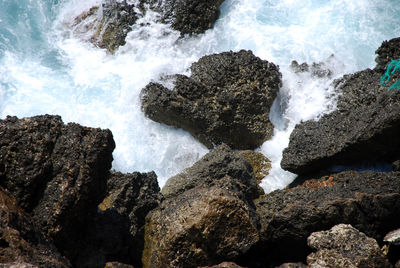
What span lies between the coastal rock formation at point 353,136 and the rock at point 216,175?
595 mm

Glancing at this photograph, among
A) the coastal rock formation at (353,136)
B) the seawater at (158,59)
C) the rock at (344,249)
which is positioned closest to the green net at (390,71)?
the coastal rock formation at (353,136)

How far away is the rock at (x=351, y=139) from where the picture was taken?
16.8ft

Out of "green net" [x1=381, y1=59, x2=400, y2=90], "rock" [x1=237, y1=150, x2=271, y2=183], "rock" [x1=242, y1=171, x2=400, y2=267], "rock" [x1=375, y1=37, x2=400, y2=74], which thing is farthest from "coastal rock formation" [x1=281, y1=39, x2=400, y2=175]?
"rock" [x1=237, y1=150, x2=271, y2=183]

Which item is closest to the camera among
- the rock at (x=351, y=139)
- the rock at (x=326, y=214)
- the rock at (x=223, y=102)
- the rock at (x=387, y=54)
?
the rock at (x=326, y=214)

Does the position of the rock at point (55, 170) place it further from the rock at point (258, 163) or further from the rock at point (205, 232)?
the rock at point (258, 163)

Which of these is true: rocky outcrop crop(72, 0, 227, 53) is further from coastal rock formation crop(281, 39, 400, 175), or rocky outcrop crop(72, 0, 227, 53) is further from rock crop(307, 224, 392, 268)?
rock crop(307, 224, 392, 268)

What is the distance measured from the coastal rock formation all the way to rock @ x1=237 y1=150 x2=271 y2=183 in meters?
0.69

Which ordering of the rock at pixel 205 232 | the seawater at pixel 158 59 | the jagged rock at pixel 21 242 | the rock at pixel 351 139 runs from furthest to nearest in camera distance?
1. the seawater at pixel 158 59
2. the rock at pixel 351 139
3. the rock at pixel 205 232
4. the jagged rock at pixel 21 242

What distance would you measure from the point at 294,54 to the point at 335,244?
5206 mm

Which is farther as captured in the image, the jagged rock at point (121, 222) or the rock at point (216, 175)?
the rock at point (216, 175)

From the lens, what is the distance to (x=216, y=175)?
214 inches

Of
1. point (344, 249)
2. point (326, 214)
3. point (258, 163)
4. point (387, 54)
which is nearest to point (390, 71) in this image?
point (387, 54)

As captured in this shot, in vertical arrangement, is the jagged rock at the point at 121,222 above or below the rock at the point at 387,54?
below

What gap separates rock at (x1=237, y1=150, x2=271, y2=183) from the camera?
A: 6316 mm
